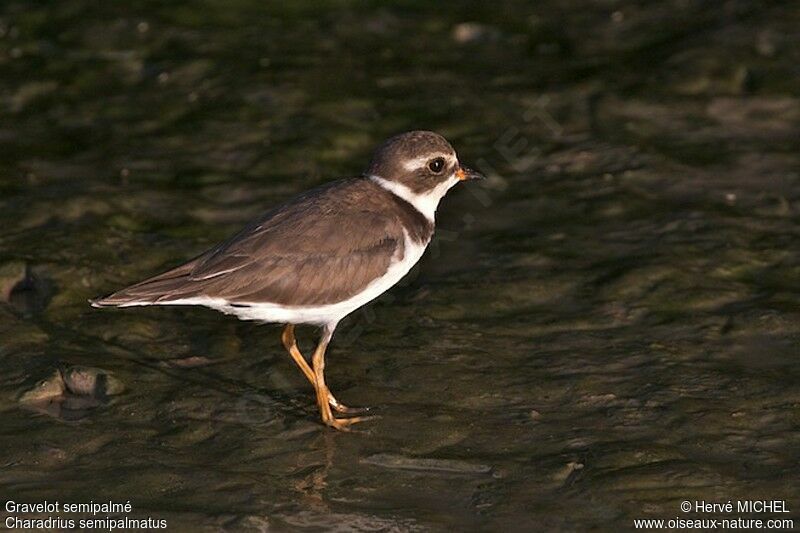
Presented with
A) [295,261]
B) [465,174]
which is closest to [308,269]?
[295,261]

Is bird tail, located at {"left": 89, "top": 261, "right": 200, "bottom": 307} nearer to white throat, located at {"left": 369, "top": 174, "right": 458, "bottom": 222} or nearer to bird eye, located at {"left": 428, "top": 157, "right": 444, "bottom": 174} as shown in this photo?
white throat, located at {"left": 369, "top": 174, "right": 458, "bottom": 222}

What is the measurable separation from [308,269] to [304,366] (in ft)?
1.99

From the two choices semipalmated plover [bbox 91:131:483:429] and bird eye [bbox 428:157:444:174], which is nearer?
semipalmated plover [bbox 91:131:483:429]

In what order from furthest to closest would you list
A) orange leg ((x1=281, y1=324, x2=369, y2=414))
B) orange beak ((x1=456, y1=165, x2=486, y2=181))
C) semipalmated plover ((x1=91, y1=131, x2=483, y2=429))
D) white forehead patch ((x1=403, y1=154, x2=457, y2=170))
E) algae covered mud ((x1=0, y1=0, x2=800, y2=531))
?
orange beak ((x1=456, y1=165, x2=486, y2=181))
white forehead patch ((x1=403, y1=154, x2=457, y2=170))
orange leg ((x1=281, y1=324, x2=369, y2=414))
semipalmated plover ((x1=91, y1=131, x2=483, y2=429))
algae covered mud ((x1=0, y1=0, x2=800, y2=531))

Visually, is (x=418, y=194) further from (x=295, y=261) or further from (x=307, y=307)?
(x=307, y=307)

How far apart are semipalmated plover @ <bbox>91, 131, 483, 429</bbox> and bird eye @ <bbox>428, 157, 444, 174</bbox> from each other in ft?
1.48

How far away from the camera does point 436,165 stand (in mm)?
8570

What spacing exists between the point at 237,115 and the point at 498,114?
7.55ft

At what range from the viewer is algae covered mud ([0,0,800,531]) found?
7.11 m

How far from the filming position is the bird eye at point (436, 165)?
28.0 ft

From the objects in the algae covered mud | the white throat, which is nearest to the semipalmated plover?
the white throat

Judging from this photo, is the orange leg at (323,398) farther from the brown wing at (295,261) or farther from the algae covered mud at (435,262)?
the brown wing at (295,261)

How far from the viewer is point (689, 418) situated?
761cm

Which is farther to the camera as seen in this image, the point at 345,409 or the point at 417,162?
the point at 417,162
